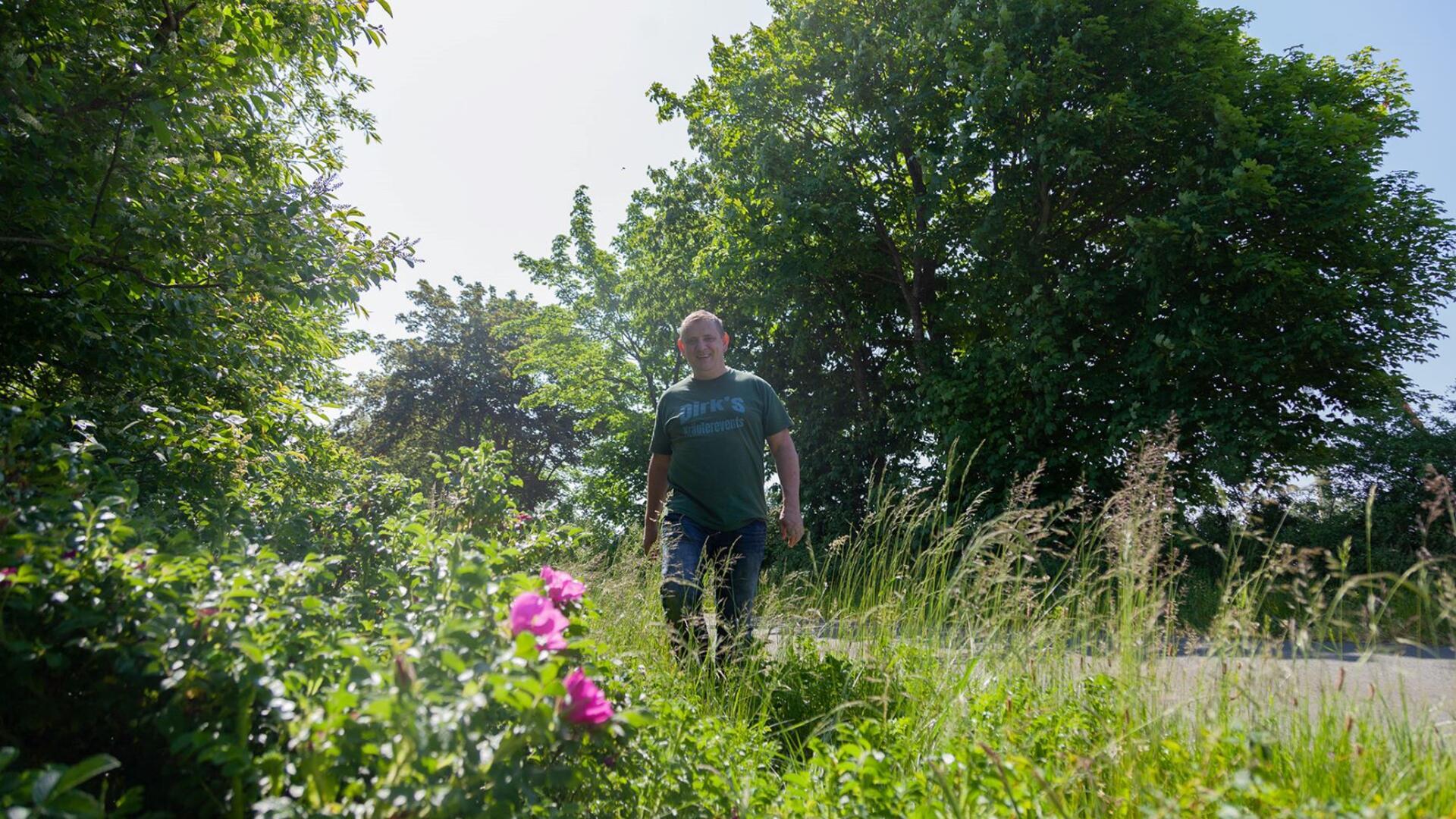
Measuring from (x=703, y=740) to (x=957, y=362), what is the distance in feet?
29.1

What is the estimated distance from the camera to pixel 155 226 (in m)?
3.10

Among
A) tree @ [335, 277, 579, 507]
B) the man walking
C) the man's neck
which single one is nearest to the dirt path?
the man walking

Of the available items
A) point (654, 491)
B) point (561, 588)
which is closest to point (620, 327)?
point (654, 491)

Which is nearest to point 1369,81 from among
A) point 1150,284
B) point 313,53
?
point 1150,284

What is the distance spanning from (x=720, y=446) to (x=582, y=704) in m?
2.62

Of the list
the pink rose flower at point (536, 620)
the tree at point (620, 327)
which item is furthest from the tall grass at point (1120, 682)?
the tree at point (620, 327)

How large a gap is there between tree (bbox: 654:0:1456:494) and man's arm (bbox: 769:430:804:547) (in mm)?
5939

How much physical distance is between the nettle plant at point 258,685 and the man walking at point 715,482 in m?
1.94

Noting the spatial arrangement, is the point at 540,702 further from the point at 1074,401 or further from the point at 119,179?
the point at 1074,401

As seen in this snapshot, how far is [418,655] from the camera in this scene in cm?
130

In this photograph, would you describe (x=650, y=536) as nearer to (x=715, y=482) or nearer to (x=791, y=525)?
(x=715, y=482)

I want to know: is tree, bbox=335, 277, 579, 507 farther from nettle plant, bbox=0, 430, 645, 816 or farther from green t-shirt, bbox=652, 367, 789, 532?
nettle plant, bbox=0, 430, 645, 816

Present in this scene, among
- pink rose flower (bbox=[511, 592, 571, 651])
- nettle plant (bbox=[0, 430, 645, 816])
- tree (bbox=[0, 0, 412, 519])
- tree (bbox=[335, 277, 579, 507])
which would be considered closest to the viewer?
nettle plant (bbox=[0, 430, 645, 816])

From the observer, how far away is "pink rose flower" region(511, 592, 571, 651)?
139 cm
